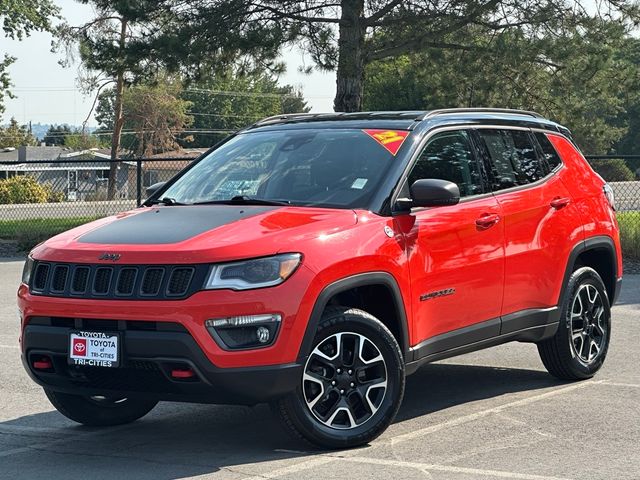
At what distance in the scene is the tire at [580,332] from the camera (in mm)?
8305

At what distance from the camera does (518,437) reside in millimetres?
6785

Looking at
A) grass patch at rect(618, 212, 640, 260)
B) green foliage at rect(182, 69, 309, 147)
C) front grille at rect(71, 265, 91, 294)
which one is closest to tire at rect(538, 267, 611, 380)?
front grille at rect(71, 265, 91, 294)

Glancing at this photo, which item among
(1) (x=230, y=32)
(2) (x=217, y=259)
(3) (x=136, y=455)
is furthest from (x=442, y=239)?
(1) (x=230, y=32)

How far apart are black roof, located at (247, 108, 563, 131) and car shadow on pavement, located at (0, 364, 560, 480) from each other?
5.88 ft

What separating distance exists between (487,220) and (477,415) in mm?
1191

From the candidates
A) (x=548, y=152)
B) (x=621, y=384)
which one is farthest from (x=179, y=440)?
(x=548, y=152)

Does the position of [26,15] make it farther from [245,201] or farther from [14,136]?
[14,136]

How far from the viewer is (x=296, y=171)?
7.32 metres

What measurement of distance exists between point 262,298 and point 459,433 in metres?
1.61

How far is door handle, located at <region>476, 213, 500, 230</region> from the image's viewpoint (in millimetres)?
7445

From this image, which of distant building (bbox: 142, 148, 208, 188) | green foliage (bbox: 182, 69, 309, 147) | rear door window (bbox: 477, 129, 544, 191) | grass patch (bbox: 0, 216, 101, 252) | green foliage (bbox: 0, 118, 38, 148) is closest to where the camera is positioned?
rear door window (bbox: 477, 129, 544, 191)

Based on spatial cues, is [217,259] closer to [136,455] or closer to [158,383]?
[158,383]

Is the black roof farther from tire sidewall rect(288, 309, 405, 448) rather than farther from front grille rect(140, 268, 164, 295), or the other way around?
front grille rect(140, 268, 164, 295)

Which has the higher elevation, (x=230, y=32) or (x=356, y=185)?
(x=230, y=32)
